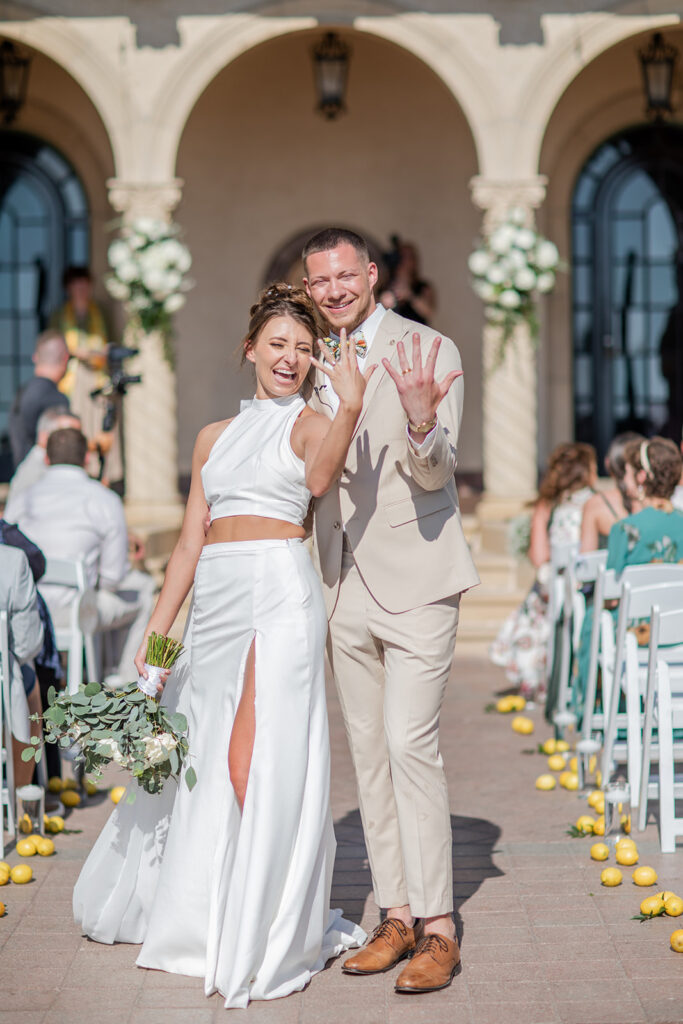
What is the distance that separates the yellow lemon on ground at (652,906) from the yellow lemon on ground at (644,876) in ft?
1.03

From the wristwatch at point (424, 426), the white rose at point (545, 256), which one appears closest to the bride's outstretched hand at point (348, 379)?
the wristwatch at point (424, 426)

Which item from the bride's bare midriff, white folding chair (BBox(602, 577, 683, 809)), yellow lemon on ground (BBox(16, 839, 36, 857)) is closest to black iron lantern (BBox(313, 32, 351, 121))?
white folding chair (BBox(602, 577, 683, 809))

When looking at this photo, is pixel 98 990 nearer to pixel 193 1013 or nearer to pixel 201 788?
pixel 193 1013

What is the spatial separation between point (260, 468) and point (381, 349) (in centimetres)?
52

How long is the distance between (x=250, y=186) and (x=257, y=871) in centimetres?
1095

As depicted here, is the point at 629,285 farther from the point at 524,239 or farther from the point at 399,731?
the point at 399,731

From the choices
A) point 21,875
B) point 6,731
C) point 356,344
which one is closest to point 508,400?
point 6,731

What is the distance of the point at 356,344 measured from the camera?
13.3 feet

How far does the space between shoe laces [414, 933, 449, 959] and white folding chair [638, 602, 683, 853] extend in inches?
56.2

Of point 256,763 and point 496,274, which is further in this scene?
point 496,274

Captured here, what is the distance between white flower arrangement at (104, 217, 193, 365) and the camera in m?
10.6

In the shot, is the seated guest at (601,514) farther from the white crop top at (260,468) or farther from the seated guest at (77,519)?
the white crop top at (260,468)

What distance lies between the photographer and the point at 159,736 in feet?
13.0

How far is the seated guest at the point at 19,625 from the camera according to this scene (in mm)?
5387
